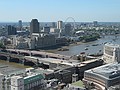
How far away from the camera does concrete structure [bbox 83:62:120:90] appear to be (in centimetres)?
1203

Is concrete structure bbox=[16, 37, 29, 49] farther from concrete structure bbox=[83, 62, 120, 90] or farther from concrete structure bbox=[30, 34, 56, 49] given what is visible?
concrete structure bbox=[83, 62, 120, 90]

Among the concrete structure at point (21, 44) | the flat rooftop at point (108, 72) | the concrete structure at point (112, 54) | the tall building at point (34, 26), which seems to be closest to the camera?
the flat rooftop at point (108, 72)

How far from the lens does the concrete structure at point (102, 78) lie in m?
12.0

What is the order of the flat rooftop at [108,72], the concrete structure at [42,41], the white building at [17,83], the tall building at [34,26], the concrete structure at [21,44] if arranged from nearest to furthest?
1. the white building at [17,83]
2. the flat rooftop at [108,72]
3. the concrete structure at [21,44]
4. the concrete structure at [42,41]
5. the tall building at [34,26]

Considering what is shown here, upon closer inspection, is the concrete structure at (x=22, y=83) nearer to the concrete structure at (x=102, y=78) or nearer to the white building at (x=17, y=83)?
the white building at (x=17, y=83)

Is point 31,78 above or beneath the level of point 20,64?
above

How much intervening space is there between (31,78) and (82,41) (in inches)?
1114

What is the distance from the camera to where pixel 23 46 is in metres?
30.0

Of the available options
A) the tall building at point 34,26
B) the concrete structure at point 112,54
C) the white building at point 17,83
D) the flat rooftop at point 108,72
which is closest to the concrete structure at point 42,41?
the tall building at point 34,26

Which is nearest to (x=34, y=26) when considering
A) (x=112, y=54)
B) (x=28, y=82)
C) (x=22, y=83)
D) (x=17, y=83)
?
(x=112, y=54)

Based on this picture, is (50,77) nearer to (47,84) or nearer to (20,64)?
(47,84)

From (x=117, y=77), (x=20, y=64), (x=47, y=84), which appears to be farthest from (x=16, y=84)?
(x=20, y=64)

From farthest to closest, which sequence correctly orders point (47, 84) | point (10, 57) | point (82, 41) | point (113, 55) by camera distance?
1. point (82, 41)
2. point (10, 57)
3. point (113, 55)
4. point (47, 84)

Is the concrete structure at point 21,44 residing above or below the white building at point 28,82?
Result: below
